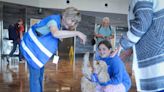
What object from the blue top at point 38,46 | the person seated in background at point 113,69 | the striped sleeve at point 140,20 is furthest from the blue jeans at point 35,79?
the striped sleeve at point 140,20

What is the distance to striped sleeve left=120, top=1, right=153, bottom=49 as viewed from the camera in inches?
67.2

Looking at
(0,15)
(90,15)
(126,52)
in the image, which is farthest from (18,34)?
(126,52)

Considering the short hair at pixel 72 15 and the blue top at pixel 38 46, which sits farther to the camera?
the blue top at pixel 38 46

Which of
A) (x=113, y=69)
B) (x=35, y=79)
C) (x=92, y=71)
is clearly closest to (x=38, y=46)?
(x=35, y=79)

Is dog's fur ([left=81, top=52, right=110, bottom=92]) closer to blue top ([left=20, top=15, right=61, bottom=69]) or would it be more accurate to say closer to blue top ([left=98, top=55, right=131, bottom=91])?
blue top ([left=98, top=55, right=131, bottom=91])

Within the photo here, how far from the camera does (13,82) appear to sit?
600 centimetres

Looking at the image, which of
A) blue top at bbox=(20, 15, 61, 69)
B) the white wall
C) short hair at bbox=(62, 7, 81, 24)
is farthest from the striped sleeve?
the white wall

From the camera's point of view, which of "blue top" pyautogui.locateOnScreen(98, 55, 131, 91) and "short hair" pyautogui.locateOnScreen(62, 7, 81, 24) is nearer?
"blue top" pyautogui.locateOnScreen(98, 55, 131, 91)

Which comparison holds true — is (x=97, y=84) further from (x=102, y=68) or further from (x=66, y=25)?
(x=66, y=25)

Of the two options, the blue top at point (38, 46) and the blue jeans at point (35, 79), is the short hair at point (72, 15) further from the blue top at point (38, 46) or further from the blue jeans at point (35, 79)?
the blue jeans at point (35, 79)

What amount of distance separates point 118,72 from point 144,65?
93 centimetres

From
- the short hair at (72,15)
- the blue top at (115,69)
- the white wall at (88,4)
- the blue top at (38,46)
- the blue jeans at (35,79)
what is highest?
the white wall at (88,4)

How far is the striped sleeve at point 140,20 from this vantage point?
5.60 feet

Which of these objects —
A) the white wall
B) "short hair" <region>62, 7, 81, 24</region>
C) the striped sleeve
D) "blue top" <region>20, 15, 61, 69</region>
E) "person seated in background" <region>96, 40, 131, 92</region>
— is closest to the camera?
the striped sleeve
